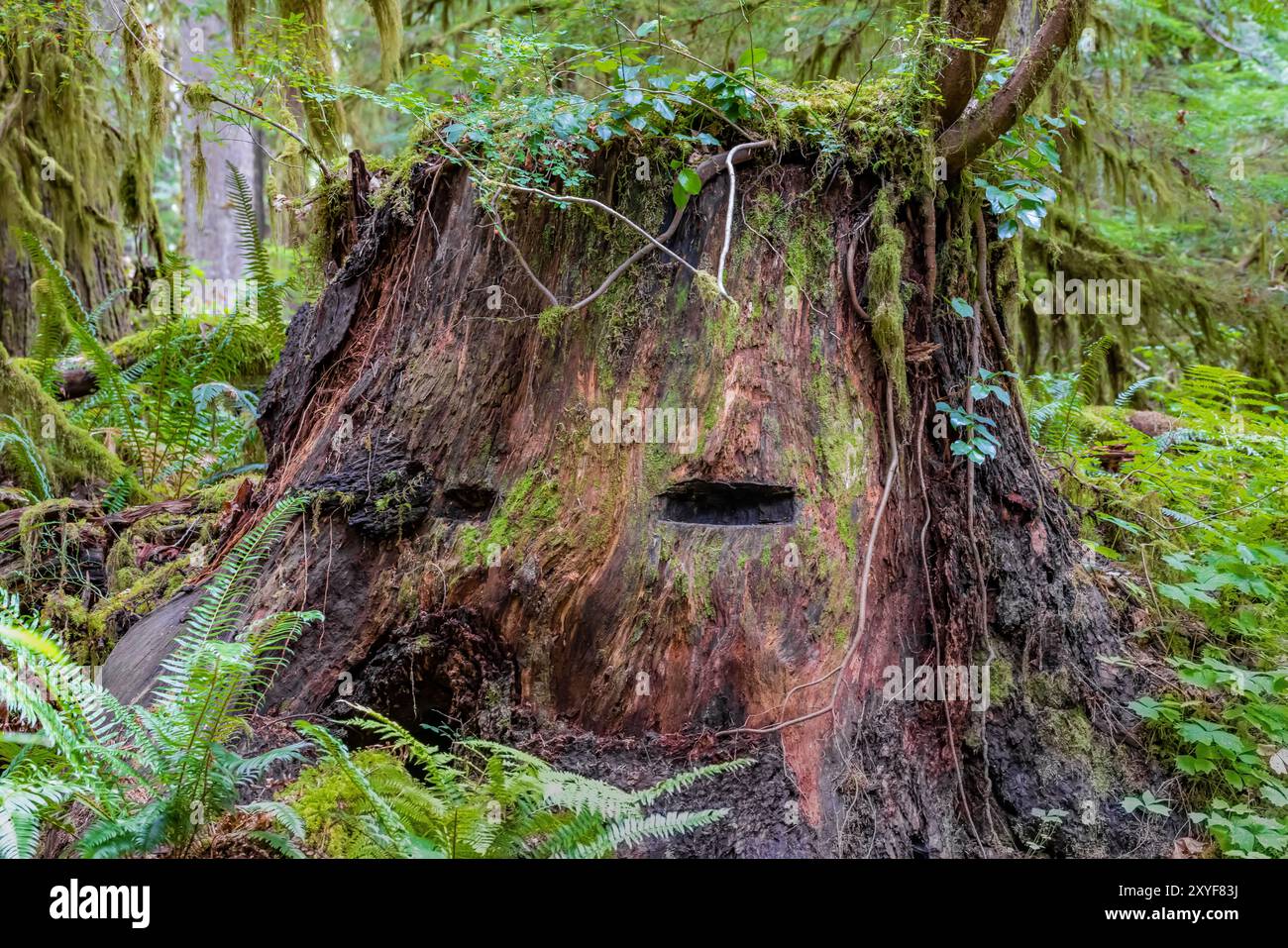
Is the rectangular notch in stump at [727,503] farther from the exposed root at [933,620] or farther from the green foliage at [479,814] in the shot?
the green foliage at [479,814]

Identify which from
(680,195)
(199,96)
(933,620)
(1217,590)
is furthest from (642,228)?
(1217,590)

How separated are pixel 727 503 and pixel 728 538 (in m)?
0.17

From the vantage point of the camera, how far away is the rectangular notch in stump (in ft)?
11.3

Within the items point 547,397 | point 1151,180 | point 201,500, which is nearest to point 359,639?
point 547,397

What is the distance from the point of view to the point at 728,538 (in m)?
3.40

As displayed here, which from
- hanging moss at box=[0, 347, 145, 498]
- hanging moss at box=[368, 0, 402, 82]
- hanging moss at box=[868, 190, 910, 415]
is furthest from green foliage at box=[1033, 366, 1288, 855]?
hanging moss at box=[0, 347, 145, 498]

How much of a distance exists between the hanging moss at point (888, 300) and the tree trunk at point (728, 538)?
0.03 meters

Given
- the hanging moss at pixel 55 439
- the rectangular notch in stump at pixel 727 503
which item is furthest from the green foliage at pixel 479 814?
the hanging moss at pixel 55 439

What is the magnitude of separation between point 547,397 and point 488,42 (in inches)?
56.5

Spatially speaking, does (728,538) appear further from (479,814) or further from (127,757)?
(127,757)

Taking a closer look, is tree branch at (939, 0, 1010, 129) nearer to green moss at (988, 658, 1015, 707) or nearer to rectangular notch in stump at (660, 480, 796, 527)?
rectangular notch in stump at (660, 480, 796, 527)

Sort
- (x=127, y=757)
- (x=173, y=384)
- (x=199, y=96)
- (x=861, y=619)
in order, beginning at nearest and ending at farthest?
(x=127, y=757)
(x=861, y=619)
(x=199, y=96)
(x=173, y=384)

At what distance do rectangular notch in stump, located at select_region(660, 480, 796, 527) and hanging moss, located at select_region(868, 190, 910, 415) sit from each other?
2.28ft

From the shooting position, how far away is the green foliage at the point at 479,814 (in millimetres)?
2607
